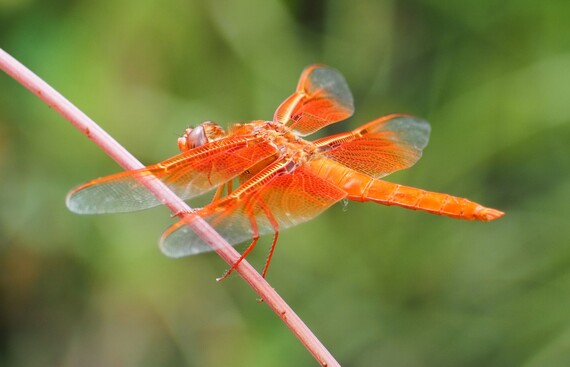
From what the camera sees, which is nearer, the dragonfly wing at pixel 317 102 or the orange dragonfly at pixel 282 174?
the orange dragonfly at pixel 282 174

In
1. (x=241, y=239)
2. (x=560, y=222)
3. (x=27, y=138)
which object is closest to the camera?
(x=241, y=239)

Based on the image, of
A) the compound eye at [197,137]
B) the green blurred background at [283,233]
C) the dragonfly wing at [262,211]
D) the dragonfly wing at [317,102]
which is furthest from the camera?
the green blurred background at [283,233]

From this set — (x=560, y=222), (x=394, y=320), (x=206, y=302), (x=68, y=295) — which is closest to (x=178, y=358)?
(x=206, y=302)

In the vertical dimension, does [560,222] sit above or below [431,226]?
below

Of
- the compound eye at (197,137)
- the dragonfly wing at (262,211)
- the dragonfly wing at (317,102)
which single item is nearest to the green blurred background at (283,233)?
the dragonfly wing at (317,102)

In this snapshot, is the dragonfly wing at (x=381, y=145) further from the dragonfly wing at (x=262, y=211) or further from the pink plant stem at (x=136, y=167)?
the pink plant stem at (x=136, y=167)

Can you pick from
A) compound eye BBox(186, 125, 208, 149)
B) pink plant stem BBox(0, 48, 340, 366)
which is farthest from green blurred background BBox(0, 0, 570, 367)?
pink plant stem BBox(0, 48, 340, 366)

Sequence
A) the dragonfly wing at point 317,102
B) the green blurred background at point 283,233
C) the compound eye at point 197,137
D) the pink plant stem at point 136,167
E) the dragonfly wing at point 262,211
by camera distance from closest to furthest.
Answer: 1. the pink plant stem at point 136,167
2. the dragonfly wing at point 262,211
3. the compound eye at point 197,137
4. the dragonfly wing at point 317,102
5. the green blurred background at point 283,233

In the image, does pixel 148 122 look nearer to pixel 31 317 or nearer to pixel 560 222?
pixel 31 317
